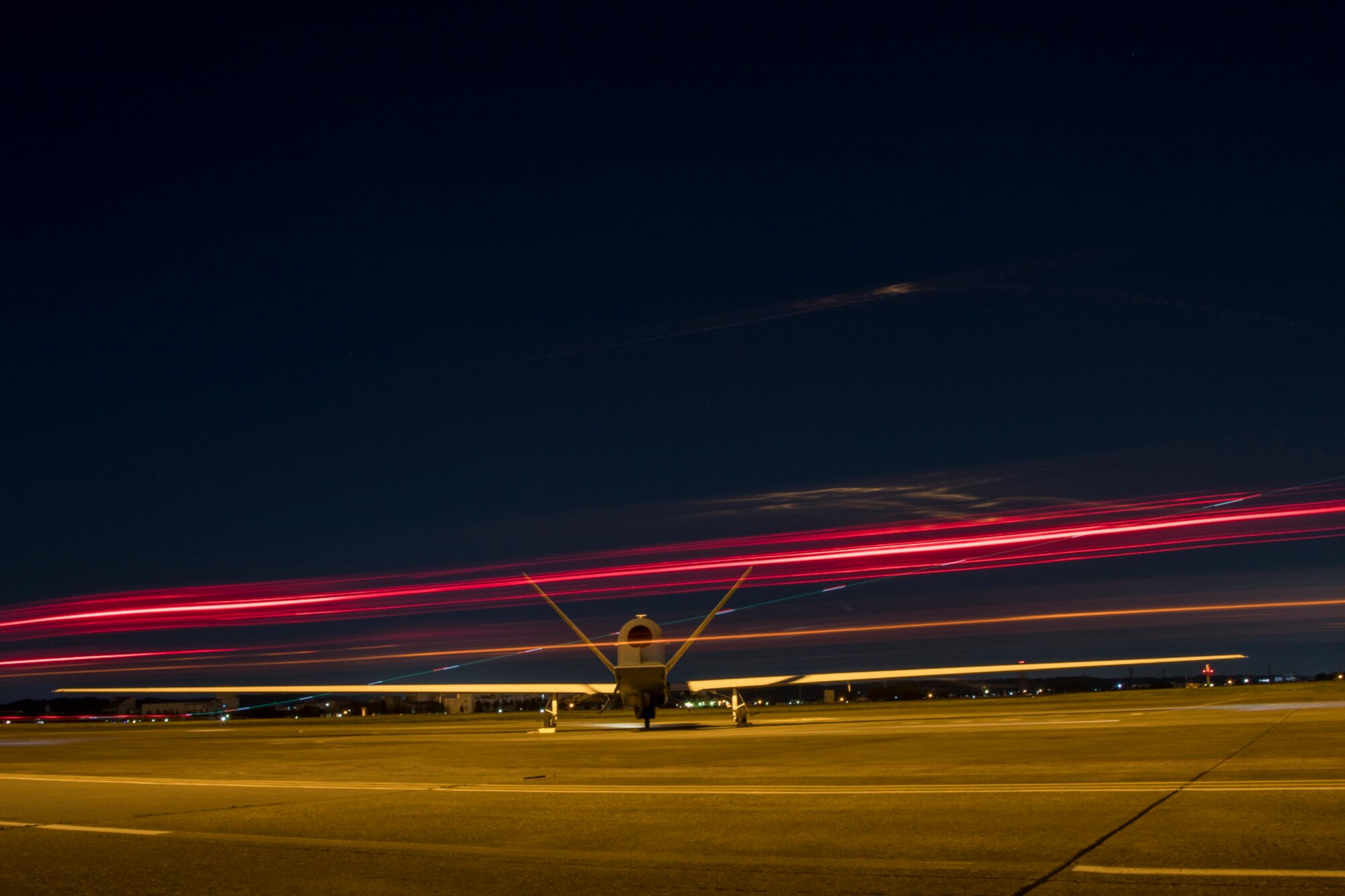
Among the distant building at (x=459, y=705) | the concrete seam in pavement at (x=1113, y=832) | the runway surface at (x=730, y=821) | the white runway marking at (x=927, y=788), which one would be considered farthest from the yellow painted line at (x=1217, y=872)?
the distant building at (x=459, y=705)

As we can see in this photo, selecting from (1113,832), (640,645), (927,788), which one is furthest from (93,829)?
(640,645)

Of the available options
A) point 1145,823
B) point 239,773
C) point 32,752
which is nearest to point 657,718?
point 32,752

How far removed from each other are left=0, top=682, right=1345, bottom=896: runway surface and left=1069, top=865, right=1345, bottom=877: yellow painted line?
24 mm

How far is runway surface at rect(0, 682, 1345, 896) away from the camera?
650 cm

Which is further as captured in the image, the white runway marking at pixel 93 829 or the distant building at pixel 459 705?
the distant building at pixel 459 705

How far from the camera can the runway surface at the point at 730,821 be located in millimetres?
6496

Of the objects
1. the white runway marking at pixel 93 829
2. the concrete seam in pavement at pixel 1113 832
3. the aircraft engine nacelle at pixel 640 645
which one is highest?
the aircraft engine nacelle at pixel 640 645

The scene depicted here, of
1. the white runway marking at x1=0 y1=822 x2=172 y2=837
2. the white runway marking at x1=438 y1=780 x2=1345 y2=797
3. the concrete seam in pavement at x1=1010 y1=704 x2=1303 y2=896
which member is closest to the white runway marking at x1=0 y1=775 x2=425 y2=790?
the white runway marking at x1=438 y1=780 x2=1345 y2=797

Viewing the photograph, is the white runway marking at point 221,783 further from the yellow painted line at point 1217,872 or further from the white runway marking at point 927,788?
the yellow painted line at point 1217,872

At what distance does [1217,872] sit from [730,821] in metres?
3.97

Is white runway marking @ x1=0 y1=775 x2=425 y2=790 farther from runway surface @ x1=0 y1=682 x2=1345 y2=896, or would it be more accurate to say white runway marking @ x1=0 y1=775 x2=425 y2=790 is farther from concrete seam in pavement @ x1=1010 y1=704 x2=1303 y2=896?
concrete seam in pavement @ x1=1010 y1=704 x2=1303 y2=896

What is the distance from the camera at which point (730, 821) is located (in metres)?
9.02

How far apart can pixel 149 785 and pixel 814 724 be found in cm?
2149

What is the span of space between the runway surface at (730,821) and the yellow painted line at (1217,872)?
0.02 meters
